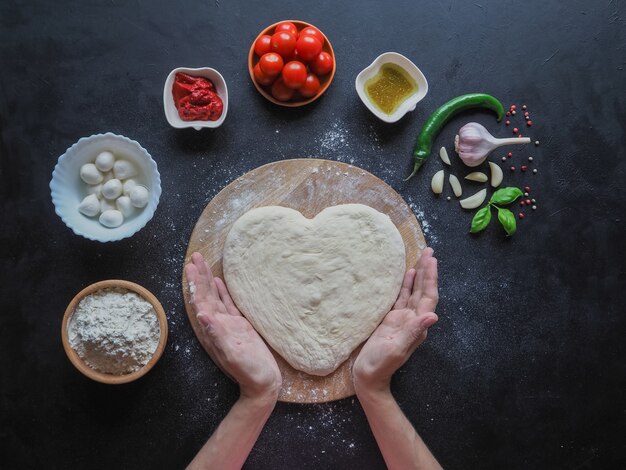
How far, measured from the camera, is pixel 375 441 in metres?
2.23

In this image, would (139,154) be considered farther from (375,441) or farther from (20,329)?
(375,441)

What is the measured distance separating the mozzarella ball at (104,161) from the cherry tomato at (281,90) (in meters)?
0.73

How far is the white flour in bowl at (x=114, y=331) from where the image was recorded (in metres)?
1.93

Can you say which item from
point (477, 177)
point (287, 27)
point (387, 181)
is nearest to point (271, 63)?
point (287, 27)

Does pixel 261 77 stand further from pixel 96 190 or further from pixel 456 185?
pixel 456 185

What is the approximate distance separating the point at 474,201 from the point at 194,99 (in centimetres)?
129

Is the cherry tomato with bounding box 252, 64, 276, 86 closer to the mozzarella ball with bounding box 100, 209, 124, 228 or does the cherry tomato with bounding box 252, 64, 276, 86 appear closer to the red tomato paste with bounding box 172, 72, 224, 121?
the red tomato paste with bounding box 172, 72, 224, 121

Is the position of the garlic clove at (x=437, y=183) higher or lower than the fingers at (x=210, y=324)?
higher

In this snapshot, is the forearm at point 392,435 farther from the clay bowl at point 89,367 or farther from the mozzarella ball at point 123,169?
the mozzarella ball at point 123,169

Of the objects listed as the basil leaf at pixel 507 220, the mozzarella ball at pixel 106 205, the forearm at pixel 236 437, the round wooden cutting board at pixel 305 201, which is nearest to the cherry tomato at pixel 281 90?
the round wooden cutting board at pixel 305 201

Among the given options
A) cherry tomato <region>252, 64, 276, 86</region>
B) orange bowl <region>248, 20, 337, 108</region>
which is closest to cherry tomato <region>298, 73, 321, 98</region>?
orange bowl <region>248, 20, 337, 108</region>

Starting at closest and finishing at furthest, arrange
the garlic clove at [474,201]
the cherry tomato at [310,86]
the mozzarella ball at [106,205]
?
the mozzarella ball at [106,205] < the cherry tomato at [310,86] < the garlic clove at [474,201]

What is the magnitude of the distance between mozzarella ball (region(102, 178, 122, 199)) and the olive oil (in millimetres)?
1113

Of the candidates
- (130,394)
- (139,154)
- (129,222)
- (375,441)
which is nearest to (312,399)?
(375,441)
